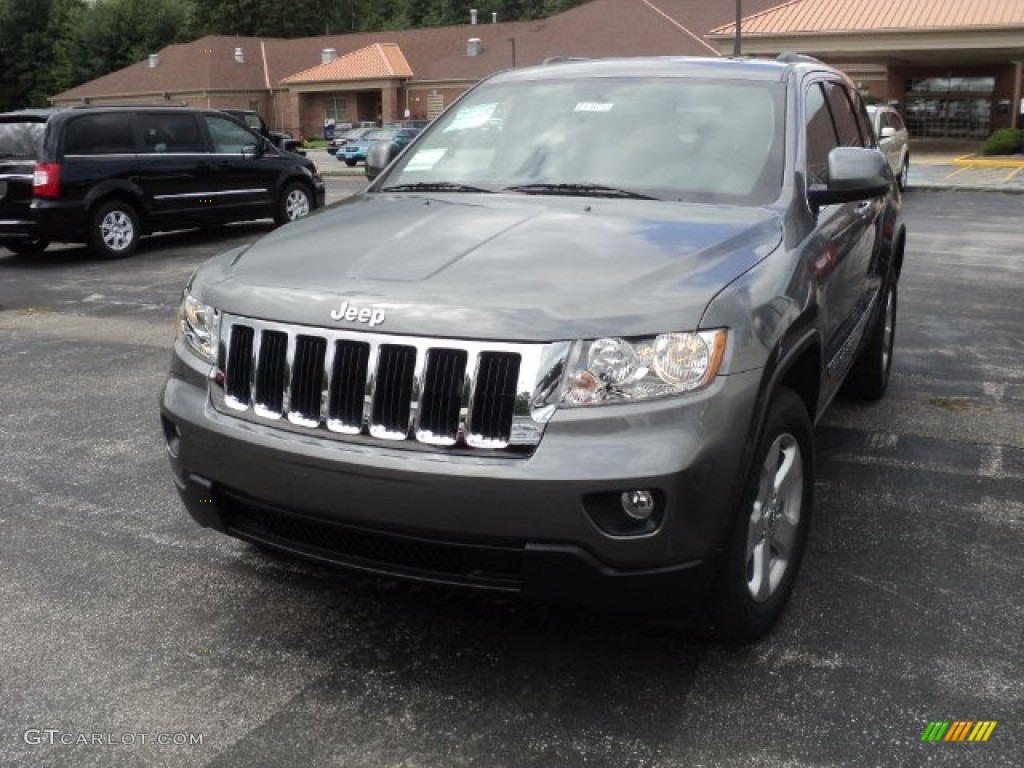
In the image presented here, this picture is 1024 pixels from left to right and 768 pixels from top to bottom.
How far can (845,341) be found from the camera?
4.55 meters

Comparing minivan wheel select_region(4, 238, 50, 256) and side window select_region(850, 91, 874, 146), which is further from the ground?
side window select_region(850, 91, 874, 146)

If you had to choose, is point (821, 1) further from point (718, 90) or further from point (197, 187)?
point (718, 90)

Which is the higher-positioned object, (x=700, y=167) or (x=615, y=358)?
(x=700, y=167)

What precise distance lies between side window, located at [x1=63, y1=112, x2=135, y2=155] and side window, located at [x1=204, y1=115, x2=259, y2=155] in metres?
1.28

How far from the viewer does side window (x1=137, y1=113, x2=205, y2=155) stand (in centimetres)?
1349

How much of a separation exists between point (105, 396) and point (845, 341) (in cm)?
451

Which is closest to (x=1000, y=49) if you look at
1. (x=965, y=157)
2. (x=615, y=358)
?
(x=965, y=157)

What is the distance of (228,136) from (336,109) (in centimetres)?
4746

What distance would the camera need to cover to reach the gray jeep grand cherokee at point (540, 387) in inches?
110

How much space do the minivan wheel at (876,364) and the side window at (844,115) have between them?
97 cm

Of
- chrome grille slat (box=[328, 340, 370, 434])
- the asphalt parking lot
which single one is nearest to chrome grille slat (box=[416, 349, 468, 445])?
chrome grille slat (box=[328, 340, 370, 434])

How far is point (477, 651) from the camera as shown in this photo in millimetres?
3383

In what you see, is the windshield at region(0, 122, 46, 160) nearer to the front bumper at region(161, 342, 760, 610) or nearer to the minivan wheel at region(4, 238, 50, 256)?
the minivan wheel at region(4, 238, 50, 256)

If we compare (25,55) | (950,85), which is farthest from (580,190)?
(25,55)
